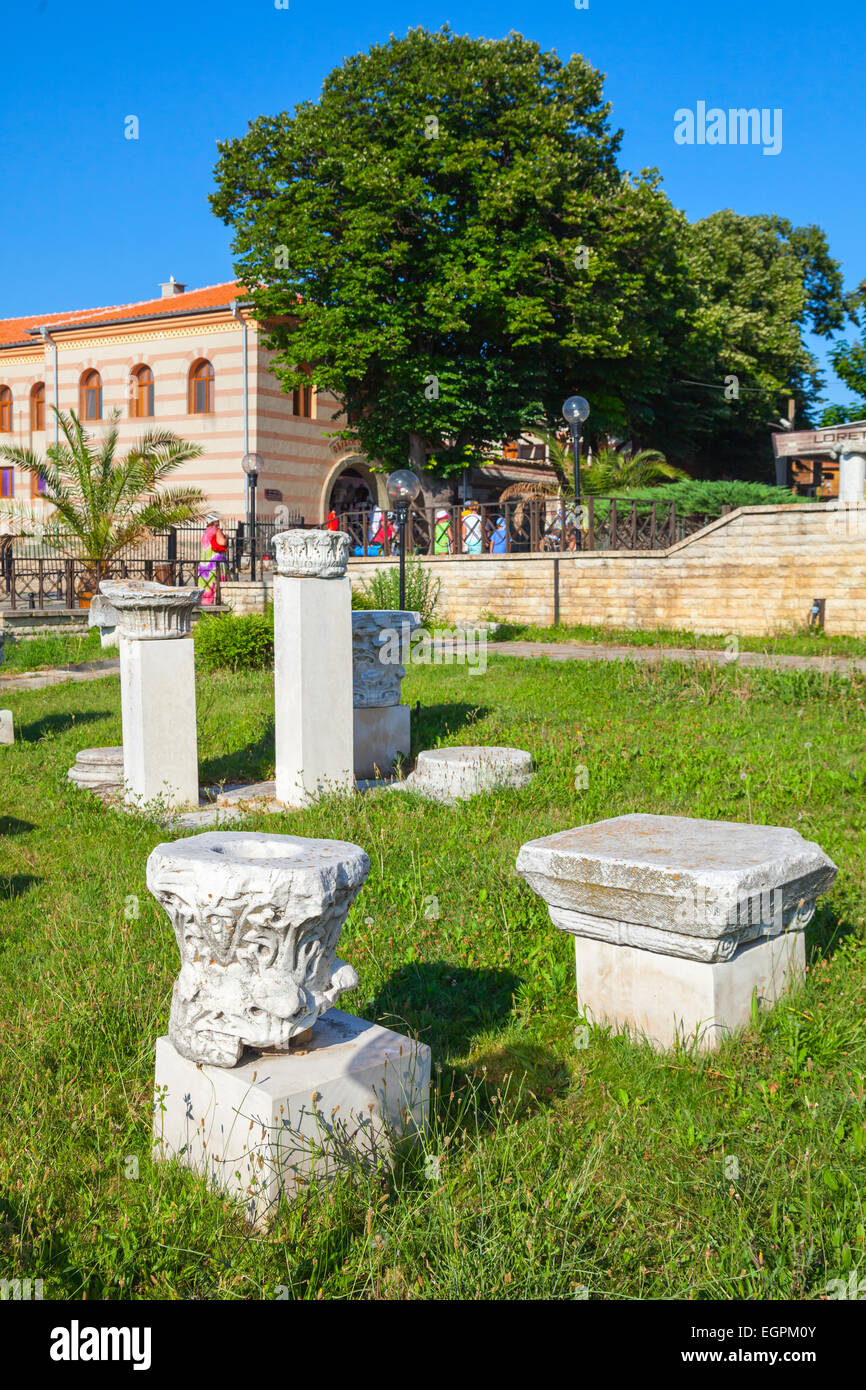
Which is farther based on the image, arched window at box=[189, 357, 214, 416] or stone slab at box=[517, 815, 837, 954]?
arched window at box=[189, 357, 214, 416]

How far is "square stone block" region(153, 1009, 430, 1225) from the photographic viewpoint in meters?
2.71

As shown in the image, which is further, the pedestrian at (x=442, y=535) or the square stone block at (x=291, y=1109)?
the pedestrian at (x=442, y=535)

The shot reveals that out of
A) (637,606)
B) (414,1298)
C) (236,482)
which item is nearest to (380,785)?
(414,1298)

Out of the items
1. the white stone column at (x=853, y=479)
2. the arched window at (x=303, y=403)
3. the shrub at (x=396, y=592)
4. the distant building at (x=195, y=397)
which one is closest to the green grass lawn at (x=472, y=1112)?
the shrub at (x=396, y=592)

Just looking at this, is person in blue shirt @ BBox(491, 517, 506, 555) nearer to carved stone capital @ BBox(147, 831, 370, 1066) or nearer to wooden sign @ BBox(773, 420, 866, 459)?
wooden sign @ BBox(773, 420, 866, 459)

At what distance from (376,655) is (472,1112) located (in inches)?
227

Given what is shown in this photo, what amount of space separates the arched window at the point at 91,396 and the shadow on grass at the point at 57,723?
22809 millimetres

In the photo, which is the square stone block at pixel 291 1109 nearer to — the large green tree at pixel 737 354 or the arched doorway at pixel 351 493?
the large green tree at pixel 737 354

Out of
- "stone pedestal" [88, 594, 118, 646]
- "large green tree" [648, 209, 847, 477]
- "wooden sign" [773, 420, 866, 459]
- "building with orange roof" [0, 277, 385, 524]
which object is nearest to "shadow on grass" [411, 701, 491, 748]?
"stone pedestal" [88, 594, 118, 646]

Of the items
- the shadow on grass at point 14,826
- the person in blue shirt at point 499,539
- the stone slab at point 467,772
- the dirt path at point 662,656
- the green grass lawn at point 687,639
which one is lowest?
the shadow on grass at point 14,826

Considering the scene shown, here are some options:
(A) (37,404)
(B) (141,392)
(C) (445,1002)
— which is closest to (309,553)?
(C) (445,1002)

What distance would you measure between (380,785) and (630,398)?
2327 centimetres

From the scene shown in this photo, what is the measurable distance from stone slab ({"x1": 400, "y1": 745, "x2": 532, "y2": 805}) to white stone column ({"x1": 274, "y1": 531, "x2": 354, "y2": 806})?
1.84ft

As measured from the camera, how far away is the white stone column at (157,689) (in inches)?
294
